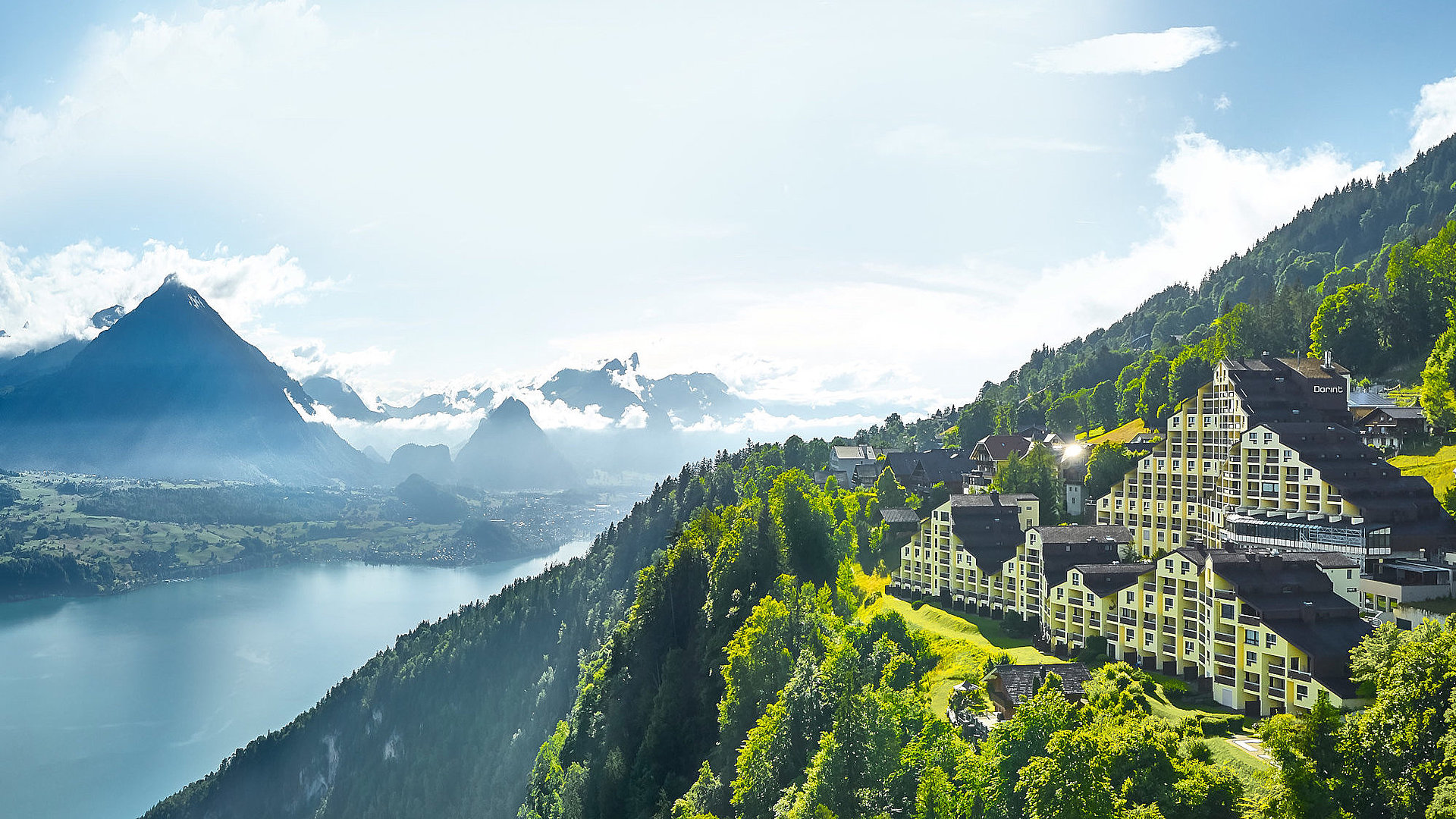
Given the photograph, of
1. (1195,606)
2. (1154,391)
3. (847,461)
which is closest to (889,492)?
(847,461)

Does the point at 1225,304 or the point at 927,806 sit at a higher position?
the point at 1225,304

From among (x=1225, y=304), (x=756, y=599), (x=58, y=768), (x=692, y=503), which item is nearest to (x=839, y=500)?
(x=756, y=599)

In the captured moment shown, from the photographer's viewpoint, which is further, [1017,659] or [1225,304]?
[1225,304]

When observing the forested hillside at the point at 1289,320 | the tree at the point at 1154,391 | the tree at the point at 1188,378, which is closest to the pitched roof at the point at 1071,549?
the forested hillside at the point at 1289,320

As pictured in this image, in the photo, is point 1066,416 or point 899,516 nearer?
point 899,516

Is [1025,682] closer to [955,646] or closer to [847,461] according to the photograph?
[955,646]

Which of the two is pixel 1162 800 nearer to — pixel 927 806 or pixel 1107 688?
pixel 927 806

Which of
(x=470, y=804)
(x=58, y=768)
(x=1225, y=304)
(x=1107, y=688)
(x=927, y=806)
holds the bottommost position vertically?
(x=58, y=768)
